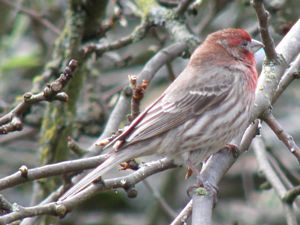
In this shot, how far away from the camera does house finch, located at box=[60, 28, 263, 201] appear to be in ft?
16.8

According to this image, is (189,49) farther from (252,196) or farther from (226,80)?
(252,196)

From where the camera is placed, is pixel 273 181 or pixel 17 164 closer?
pixel 273 181

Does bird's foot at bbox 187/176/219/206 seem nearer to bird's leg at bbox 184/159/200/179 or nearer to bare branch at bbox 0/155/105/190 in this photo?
bird's leg at bbox 184/159/200/179

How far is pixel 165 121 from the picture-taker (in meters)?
5.36

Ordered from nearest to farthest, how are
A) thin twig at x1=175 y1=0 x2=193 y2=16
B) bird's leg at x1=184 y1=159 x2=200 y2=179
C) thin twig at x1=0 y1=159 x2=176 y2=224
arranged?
1. thin twig at x1=0 y1=159 x2=176 y2=224
2. bird's leg at x1=184 y1=159 x2=200 y2=179
3. thin twig at x1=175 y1=0 x2=193 y2=16

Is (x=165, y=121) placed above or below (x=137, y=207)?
below

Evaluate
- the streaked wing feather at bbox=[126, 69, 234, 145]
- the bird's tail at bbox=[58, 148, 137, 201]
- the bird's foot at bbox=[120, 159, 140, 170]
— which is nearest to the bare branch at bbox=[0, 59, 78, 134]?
the bird's tail at bbox=[58, 148, 137, 201]

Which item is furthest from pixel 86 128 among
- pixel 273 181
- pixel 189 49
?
pixel 273 181

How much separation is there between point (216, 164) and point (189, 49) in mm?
1542

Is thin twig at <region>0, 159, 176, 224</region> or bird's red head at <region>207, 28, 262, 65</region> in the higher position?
bird's red head at <region>207, 28, 262, 65</region>

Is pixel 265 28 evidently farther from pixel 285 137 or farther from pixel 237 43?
pixel 237 43

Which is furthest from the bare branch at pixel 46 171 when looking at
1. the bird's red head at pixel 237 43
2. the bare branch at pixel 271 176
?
the bird's red head at pixel 237 43

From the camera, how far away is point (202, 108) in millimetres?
5562

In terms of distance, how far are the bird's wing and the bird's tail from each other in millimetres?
272
